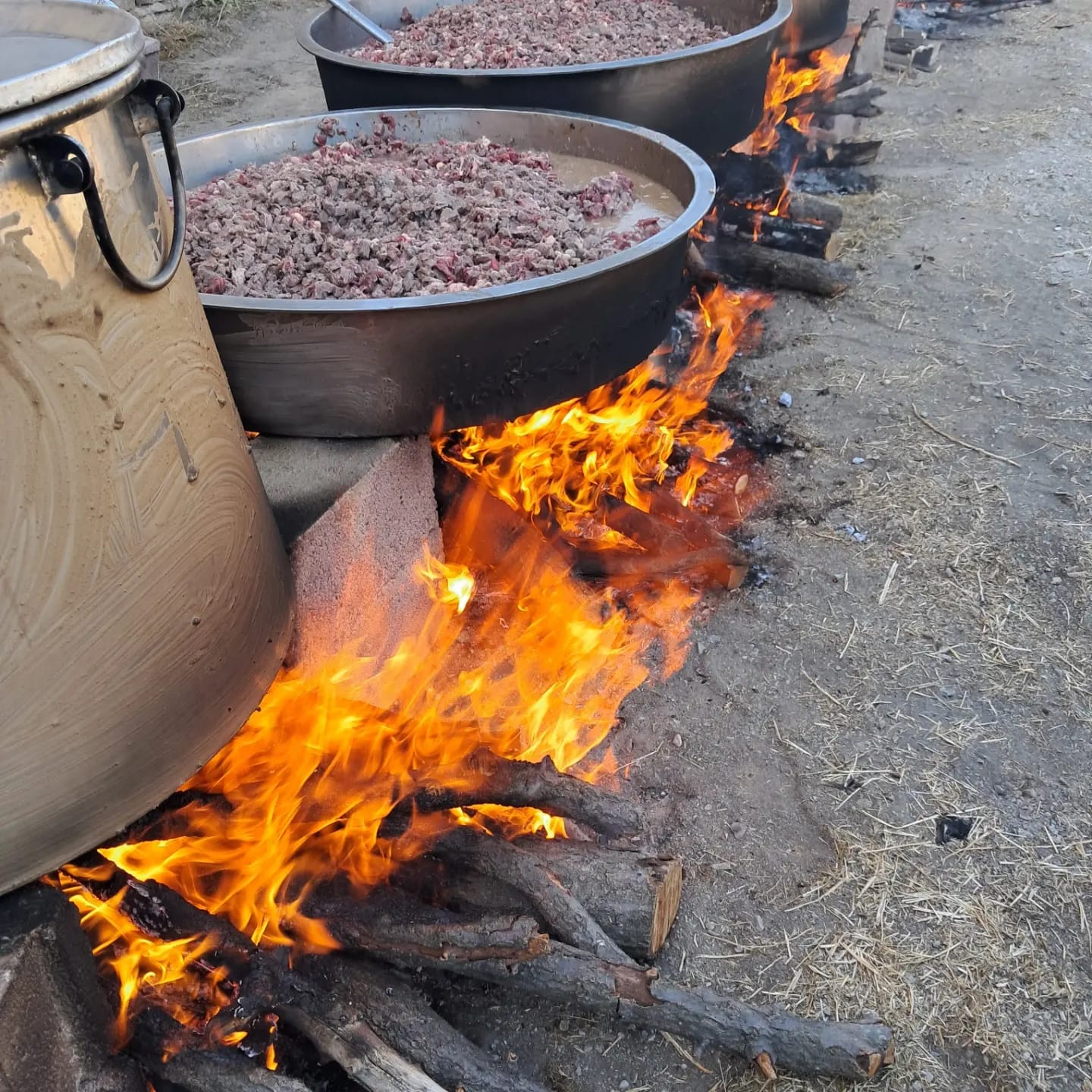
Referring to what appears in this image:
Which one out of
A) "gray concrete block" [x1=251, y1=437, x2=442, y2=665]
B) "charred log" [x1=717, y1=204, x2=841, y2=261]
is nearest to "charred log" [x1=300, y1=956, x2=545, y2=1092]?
"gray concrete block" [x1=251, y1=437, x2=442, y2=665]

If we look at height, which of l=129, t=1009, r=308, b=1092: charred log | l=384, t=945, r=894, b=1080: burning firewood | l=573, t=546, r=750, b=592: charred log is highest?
l=129, t=1009, r=308, b=1092: charred log

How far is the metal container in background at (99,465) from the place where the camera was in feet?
3.85

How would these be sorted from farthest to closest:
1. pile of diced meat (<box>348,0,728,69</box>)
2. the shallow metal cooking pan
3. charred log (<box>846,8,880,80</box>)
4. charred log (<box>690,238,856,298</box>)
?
charred log (<box>846,8,880,80</box>), charred log (<box>690,238,856,298</box>), pile of diced meat (<box>348,0,728,69</box>), the shallow metal cooking pan

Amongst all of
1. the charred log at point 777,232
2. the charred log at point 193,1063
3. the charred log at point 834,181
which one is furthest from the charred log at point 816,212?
the charred log at point 193,1063

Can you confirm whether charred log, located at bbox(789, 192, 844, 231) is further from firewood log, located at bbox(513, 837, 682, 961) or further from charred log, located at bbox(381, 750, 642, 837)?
firewood log, located at bbox(513, 837, 682, 961)

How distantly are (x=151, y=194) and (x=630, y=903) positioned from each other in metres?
1.54

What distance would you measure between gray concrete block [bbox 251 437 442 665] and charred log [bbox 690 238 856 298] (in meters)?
2.48

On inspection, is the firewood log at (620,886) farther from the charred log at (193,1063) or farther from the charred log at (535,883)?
the charred log at (193,1063)

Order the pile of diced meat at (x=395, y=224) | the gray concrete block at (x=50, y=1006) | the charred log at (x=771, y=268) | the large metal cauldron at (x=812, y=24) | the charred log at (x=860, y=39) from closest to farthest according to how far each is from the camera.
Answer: the gray concrete block at (x=50, y=1006) < the pile of diced meat at (x=395, y=224) < the charred log at (x=771, y=268) < the large metal cauldron at (x=812, y=24) < the charred log at (x=860, y=39)

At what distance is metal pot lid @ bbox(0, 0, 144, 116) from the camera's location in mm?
1087

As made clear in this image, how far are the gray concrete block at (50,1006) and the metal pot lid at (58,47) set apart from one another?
3.74ft

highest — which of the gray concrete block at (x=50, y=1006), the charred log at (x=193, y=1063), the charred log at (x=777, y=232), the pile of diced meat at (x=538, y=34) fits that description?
the pile of diced meat at (x=538, y=34)

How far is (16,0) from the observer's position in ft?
4.83

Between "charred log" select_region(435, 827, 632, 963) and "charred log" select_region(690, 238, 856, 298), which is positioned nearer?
"charred log" select_region(435, 827, 632, 963)
